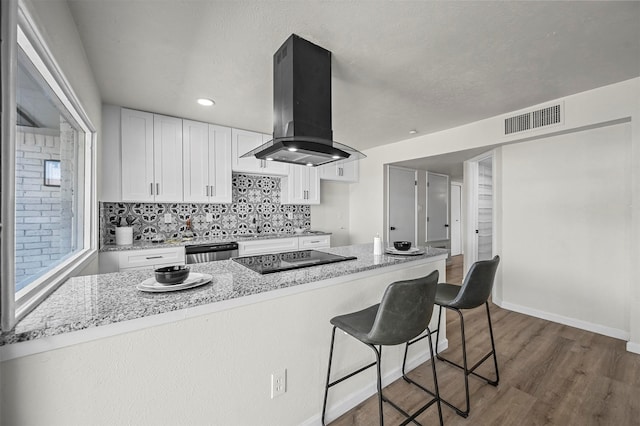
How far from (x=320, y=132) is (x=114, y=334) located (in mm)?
1517

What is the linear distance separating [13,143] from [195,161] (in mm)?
2708

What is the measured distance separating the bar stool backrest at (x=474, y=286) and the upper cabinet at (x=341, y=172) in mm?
3126

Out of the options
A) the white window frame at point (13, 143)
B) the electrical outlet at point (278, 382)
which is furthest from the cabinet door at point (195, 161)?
the electrical outlet at point (278, 382)

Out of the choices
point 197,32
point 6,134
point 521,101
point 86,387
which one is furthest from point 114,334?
point 521,101

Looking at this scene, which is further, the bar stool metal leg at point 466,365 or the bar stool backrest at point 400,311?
the bar stool metal leg at point 466,365

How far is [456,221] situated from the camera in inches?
270

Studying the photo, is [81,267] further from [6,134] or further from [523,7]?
[523,7]

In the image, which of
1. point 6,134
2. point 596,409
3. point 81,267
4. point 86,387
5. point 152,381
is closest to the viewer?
point 6,134

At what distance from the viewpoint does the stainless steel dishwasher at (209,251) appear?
3057 millimetres

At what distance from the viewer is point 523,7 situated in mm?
1524

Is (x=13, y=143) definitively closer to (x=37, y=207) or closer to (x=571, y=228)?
(x=37, y=207)

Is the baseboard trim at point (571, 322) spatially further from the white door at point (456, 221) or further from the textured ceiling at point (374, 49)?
the white door at point (456, 221)

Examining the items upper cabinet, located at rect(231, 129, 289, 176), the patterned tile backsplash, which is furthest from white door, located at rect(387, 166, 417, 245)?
upper cabinet, located at rect(231, 129, 289, 176)

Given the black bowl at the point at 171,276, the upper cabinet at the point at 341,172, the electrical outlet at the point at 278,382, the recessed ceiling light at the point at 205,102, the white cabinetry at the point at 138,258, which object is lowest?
the electrical outlet at the point at 278,382
